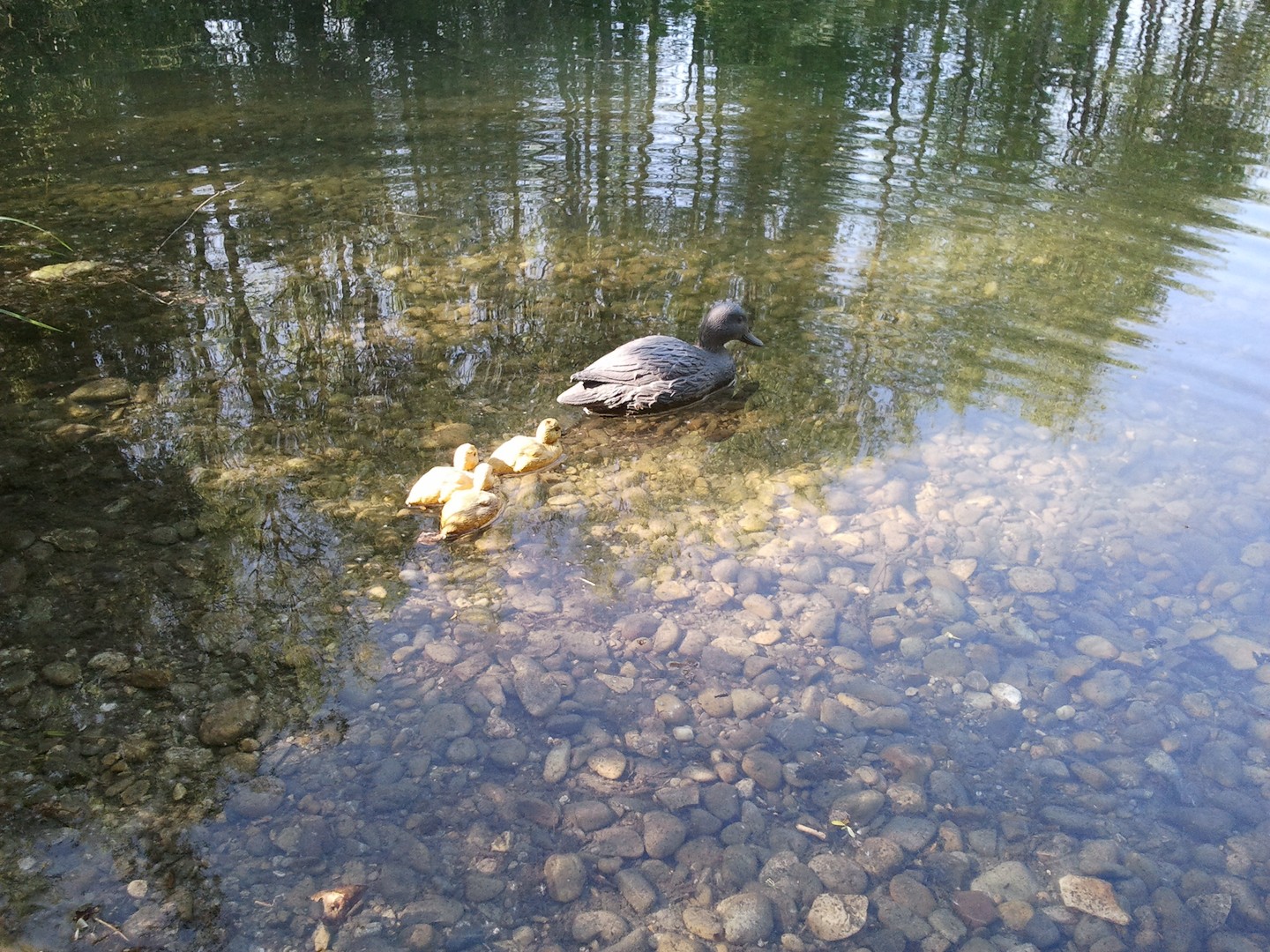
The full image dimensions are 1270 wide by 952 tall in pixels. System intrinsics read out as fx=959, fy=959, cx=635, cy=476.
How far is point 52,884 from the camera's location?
3.00 metres

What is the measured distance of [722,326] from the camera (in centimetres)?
611

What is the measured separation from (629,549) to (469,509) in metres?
0.81

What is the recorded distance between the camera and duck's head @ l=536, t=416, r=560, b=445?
531cm

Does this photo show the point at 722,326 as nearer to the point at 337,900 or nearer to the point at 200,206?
the point at 337,900

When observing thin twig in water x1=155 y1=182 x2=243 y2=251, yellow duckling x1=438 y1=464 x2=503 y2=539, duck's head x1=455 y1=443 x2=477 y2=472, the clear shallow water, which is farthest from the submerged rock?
thin twig in water x1=155 y1=182 x2=243 y2=251

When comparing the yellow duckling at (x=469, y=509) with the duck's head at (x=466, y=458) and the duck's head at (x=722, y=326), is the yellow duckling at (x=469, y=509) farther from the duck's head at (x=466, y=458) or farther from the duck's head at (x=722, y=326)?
the duck's head at (x=722, y=326)

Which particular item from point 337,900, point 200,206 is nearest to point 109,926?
point 337,900

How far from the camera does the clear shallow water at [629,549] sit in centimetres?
323

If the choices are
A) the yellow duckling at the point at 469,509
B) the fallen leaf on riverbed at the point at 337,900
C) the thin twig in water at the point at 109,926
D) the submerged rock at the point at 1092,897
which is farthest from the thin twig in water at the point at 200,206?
the submerged rock at the point at 1092,897

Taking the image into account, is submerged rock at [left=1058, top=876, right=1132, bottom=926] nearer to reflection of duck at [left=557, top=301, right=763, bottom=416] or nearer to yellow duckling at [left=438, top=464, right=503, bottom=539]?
yellow duckling at [left=438, top=464, right=503, bottom=539]

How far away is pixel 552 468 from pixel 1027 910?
123 inches

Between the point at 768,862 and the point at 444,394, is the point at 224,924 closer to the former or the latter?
the point at 768,862

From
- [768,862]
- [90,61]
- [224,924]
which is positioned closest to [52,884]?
[224,924]

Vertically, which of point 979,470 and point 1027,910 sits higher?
point 979,470
